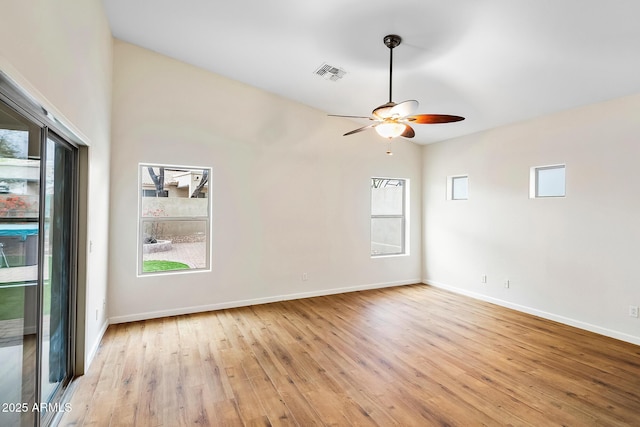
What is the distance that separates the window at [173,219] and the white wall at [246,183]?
16 cm

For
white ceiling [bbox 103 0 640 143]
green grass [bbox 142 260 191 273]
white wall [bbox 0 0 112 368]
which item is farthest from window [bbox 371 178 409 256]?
white wall [bbox 0 0 112 368]

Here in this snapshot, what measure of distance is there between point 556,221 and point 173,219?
201 inches

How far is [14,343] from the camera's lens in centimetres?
Result: 159

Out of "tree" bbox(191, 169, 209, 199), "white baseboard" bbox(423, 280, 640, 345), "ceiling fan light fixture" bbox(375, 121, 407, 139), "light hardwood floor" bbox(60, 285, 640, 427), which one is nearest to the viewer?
"light hardwood floor" bbox(60, 285, 640, 427)

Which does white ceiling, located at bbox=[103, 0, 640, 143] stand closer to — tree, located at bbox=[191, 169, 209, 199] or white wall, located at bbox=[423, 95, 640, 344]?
white wall, located at bbox=[423, 95, 640, 344]

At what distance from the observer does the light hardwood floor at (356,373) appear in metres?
2.23

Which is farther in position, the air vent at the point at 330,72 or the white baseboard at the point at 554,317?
the air vent at the point at 330,72

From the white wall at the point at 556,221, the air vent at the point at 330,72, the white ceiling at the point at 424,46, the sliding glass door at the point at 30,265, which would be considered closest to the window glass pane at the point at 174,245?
the sliding glass door at the point at 30,265

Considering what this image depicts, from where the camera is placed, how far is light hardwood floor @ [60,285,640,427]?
2232mm

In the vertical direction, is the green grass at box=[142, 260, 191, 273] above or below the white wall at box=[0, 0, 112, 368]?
below

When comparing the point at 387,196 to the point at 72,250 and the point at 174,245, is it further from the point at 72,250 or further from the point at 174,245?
the point at 72,250

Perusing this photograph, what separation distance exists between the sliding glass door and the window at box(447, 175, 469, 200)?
5373mm

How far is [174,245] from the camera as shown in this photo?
4375 millimetres

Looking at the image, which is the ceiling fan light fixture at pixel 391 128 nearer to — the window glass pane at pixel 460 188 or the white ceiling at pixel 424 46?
the white ceiling at pixel 424 46
